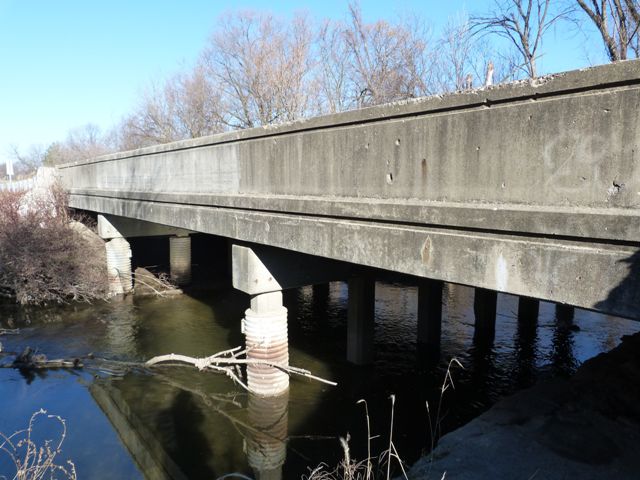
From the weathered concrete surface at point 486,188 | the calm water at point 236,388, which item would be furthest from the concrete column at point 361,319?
the weathered concrete surface at point 486,188

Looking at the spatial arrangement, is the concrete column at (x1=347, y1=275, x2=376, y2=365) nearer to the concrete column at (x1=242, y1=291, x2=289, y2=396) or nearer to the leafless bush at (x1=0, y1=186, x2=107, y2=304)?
the concrete column at (x1=242, y1=291, x2=289, y2=396)

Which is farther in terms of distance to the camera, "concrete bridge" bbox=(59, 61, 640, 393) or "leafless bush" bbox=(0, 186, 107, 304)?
"leafless bush" bbox=(0, 186, 107, 304)

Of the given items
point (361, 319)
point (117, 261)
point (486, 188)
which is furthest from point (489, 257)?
point (117, 261)

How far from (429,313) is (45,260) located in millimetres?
11981

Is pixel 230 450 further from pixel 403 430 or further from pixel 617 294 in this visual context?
pixel 617 294

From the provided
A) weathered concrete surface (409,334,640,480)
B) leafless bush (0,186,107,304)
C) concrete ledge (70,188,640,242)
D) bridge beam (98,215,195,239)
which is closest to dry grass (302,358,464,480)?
weathered concrete surface (409,334,640,480)

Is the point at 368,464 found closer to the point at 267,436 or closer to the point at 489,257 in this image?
the point at 489,257

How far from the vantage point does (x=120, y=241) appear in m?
16.0

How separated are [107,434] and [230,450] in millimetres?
2114

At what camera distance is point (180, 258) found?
58.4ft

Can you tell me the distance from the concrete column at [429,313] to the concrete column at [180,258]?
10.2m

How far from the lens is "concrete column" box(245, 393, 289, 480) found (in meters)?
6.59

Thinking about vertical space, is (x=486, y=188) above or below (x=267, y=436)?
above

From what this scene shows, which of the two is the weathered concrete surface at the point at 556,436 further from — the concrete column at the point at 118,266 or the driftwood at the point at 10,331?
the concrete column at the point at 118,266
